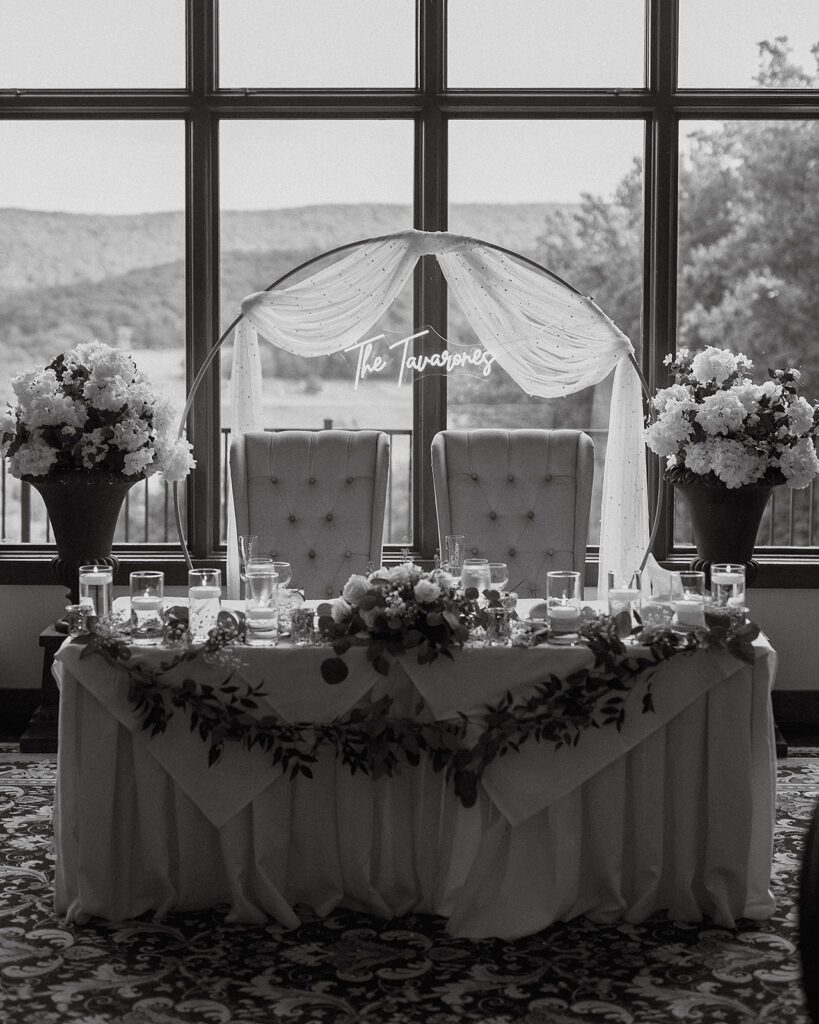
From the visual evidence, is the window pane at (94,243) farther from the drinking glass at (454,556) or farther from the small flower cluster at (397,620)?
the small flower cluster at (397,620)

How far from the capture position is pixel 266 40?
5.03m

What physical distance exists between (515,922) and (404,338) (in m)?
2.79

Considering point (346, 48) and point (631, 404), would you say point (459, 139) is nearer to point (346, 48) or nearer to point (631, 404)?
point (346, 48)

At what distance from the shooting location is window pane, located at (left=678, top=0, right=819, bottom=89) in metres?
5.00

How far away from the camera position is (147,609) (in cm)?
295

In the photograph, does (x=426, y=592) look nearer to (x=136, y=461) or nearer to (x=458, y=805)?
(x=458, y=805)

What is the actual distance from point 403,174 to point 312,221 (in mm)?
418

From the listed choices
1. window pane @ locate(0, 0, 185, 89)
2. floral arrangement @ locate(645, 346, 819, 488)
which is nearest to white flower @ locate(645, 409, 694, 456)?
floral arrangement @ locate(645, 346, 819, 488)

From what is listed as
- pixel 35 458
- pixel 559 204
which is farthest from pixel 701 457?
pixel 35 458

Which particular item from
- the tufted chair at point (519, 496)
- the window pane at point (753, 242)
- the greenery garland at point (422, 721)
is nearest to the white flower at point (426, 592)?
the greenery garland at point (422, 721)

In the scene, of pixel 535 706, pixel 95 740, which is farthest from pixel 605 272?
pixel 95 740

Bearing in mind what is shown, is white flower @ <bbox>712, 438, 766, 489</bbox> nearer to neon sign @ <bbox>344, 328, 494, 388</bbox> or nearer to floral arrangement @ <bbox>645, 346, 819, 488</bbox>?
floral arrangement @ <bbox>645, 346, 819, 488</bbox>

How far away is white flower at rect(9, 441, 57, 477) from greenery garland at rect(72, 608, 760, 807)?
1.45 metres

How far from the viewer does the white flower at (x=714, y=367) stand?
437 centimetres
